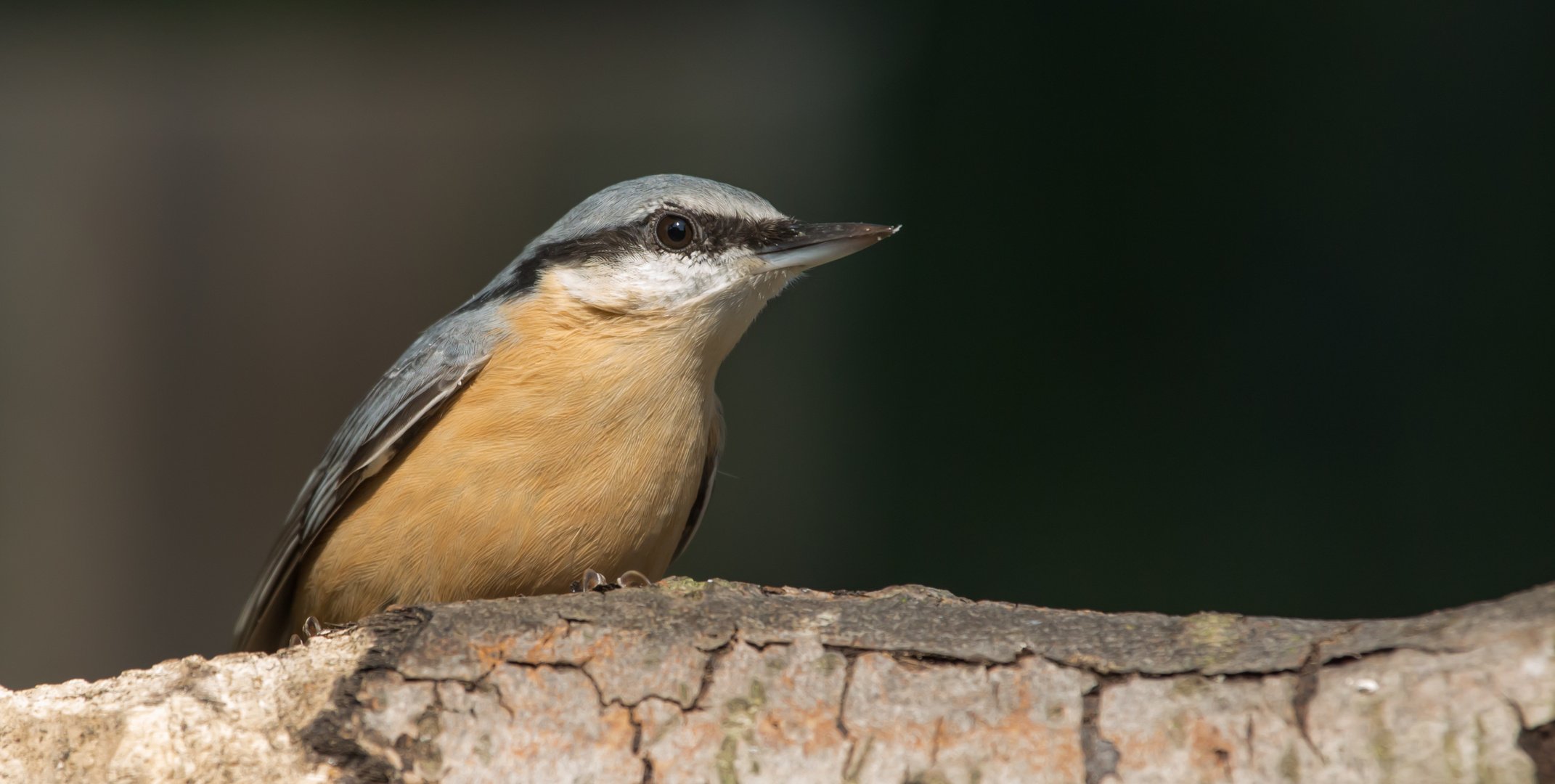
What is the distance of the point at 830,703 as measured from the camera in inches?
49.3

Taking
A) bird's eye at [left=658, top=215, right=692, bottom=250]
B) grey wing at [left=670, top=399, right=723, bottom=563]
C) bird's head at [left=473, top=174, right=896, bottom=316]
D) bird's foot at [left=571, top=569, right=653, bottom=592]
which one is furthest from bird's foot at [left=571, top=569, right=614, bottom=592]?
bird's eye at [left=658, top=215, right=692, bottom=250]

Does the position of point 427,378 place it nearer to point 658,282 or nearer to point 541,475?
point 541,475

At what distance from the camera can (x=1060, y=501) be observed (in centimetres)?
538

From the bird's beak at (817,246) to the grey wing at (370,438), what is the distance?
22.8 inches

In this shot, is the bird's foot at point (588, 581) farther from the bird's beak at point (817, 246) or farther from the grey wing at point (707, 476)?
the bird's beak at point (817, 246)

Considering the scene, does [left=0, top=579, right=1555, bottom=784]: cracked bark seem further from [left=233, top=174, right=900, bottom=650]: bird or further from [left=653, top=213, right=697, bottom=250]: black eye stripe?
[left=653, top=213, right=697, bottom=250]: black eye stripe

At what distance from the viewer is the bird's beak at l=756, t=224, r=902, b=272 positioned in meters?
2.14

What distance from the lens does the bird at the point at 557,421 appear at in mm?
1924

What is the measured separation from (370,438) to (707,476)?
0.73 meters

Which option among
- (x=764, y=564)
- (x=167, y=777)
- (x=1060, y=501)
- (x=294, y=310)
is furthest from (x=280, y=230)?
(x=167, y=777)

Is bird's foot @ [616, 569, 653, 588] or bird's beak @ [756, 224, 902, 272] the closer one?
bird's foot @ [616, 569, 653, 588]

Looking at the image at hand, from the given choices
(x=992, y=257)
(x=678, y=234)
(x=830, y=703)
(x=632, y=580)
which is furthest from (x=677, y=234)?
(x=992, y=257)

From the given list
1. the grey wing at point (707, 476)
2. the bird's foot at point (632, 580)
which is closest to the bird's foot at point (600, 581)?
the bird's foot at point (632, 580)

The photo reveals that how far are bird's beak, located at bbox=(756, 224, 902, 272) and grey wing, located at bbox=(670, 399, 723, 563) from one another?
1.22 feet
